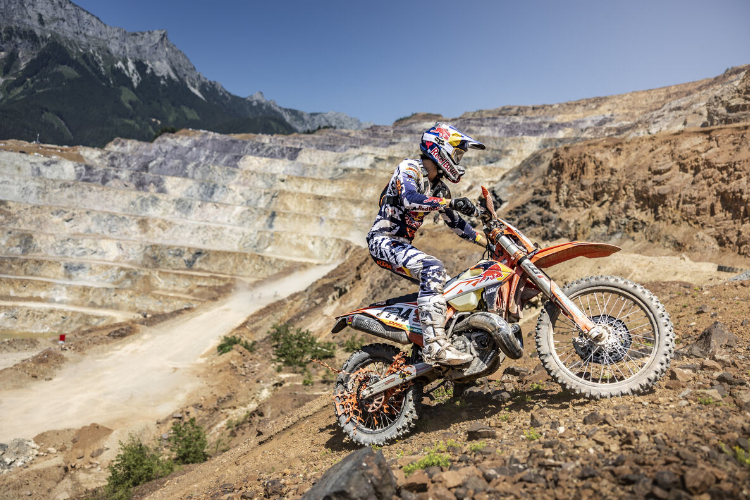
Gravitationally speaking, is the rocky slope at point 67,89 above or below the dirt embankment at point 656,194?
above

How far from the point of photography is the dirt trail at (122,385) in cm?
1770

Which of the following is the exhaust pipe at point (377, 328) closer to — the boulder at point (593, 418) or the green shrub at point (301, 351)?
the boulder at point (593, 418)

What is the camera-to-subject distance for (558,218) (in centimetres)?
2381

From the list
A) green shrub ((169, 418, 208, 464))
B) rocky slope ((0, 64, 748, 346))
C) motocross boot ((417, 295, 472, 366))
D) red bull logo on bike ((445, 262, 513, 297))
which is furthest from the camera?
rocky slope ((0, 64, 748, 346))

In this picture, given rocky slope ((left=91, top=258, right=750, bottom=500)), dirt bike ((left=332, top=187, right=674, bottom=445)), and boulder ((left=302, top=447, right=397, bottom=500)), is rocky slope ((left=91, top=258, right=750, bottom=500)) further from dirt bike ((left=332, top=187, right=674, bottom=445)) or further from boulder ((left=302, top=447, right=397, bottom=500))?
dirt bike ((left=332, top=187, right=674, bottom=445))

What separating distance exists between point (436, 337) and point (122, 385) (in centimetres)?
2120

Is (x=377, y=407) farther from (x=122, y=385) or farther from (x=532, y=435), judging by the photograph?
(x=122, y=385)

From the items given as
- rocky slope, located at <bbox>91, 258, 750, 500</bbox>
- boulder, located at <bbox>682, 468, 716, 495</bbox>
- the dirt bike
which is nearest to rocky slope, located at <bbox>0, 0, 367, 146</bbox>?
rocky slope, located at <bbox>91, 258, 750, 500</bbox>

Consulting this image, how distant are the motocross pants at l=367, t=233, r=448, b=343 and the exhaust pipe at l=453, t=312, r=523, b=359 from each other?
1.27ft

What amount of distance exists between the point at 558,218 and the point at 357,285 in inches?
463

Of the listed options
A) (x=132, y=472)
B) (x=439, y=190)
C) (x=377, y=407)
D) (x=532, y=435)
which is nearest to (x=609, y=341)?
(x=532, y=435)

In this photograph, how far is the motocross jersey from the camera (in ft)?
18.6

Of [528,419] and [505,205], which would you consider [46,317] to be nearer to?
[505,205]

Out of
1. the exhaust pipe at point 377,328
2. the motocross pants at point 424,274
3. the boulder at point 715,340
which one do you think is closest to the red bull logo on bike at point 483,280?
the motocross pants at point 424,274
